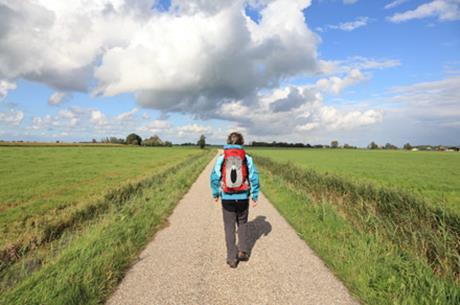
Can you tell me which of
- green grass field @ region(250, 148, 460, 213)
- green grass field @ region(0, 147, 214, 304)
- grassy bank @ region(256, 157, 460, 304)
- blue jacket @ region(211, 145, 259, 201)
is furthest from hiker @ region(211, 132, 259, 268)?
green grass field @ region(250, 148, 460, 213)

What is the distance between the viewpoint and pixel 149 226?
624 centimetres

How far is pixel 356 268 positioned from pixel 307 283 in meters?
0.89

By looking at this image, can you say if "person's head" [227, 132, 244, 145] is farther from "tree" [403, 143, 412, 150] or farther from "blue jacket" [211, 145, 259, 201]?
"tree" [403, 143, 412, 150]

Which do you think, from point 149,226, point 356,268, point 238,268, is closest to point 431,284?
point 356,268

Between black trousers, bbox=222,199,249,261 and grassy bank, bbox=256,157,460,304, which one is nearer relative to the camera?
grassy bank, bbox=256,157,460,304

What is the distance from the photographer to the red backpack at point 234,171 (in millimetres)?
4418

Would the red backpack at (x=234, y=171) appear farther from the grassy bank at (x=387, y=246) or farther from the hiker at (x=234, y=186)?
the grassy bank at (x=387, y=246)

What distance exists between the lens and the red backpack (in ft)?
14.5

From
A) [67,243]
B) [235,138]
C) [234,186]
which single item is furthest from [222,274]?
[67,243]

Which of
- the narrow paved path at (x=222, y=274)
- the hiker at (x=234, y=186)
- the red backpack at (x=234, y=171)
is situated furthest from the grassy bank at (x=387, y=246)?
the red backpack at (x=234, y=171)

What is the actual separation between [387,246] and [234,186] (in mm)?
3323

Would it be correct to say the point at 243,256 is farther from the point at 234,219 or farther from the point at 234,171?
the point at 234,171

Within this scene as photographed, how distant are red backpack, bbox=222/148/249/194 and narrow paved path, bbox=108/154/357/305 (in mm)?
1319

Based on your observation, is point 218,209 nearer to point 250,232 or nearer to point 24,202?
point 250,232
